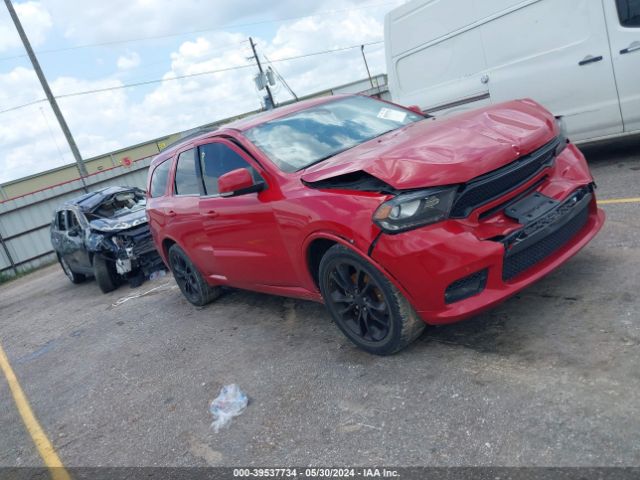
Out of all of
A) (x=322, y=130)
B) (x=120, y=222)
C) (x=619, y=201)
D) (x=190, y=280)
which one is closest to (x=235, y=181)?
(x=322, y=130)

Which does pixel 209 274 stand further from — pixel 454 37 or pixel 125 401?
pixel 454 37

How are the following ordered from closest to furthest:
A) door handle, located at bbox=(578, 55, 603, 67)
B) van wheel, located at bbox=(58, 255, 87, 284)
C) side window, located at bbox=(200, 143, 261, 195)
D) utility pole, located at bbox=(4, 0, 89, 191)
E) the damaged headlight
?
side window, located at bbox=(200, 143, 261, 195) → door handle, located at bbox=(578, 55, 603, 67) → the damaged headlight → van wheel, located at bbox=(58, 255, 87, 284) → utility pole, located at bbox=(4, 0, 89, 191)

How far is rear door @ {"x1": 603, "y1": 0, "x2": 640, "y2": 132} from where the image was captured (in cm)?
558

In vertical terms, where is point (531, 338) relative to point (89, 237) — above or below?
below

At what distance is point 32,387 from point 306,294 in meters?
3.12

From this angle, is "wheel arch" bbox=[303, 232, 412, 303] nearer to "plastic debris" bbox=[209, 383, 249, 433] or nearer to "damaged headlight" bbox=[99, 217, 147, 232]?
"plastic debris" bbox=[209, 383, 249, 433]

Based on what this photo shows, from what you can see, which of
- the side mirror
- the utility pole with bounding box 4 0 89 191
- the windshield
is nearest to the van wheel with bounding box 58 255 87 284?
the windshield

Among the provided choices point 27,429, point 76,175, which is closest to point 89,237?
point 27,429

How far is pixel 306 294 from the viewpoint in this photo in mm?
4043

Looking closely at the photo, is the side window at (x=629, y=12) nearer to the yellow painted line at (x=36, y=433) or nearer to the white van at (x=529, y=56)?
the white van at (x=529, y=56)

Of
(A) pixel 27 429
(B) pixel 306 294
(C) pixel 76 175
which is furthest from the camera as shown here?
(C) pixel 76 175

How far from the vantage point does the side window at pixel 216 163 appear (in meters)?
4.37

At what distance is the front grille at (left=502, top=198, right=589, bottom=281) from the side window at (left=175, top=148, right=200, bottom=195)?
308 cm

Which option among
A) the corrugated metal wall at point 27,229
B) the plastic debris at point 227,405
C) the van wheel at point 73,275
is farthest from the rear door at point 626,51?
the corrugated metal wall at point 27,229
